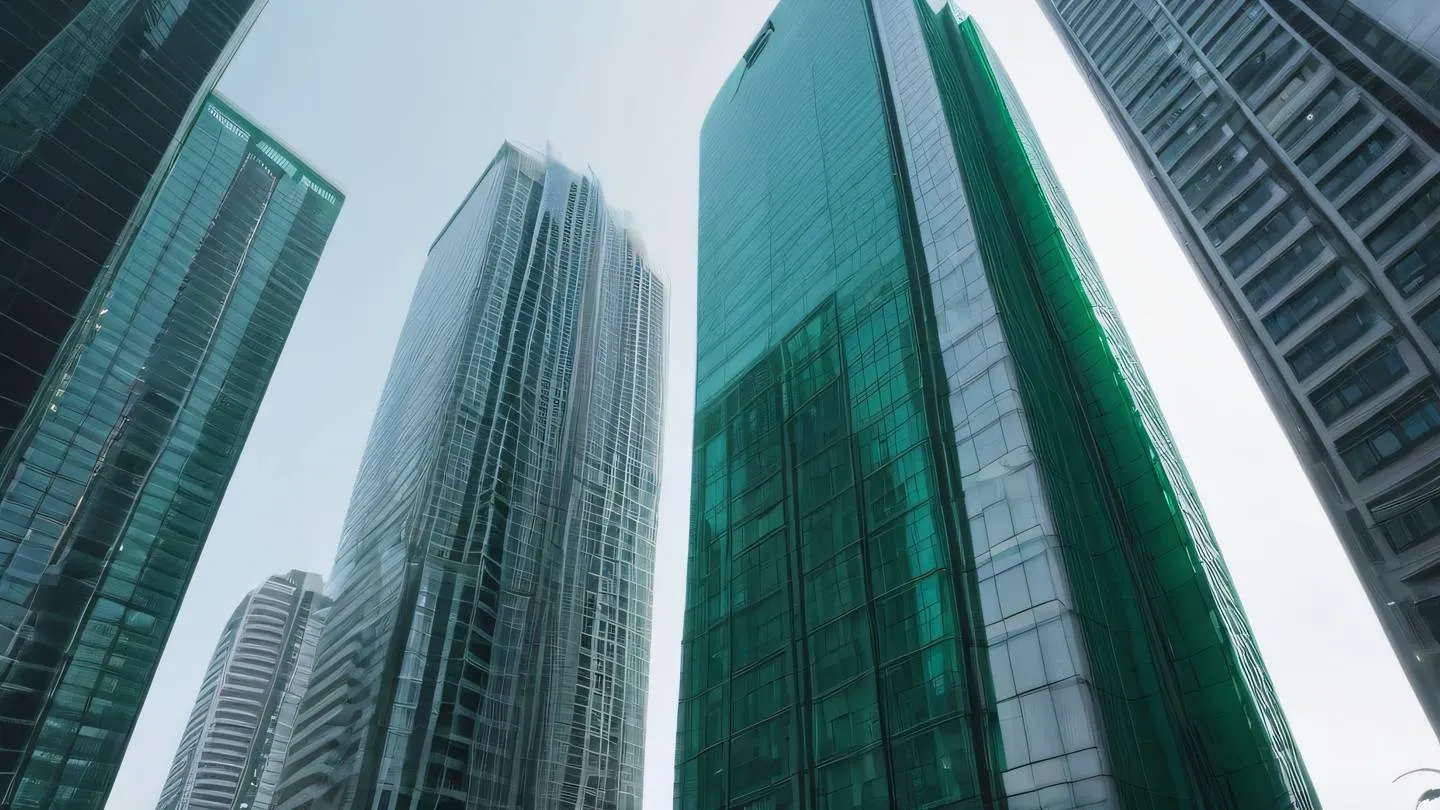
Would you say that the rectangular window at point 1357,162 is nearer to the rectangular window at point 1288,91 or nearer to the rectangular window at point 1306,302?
the rectangular window at point 1306,302

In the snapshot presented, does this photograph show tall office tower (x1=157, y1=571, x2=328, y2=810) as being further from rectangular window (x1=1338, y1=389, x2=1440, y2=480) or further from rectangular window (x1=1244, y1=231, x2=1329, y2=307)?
rectangular window (x1=1338, y1=389, x2=1440, y2=480)

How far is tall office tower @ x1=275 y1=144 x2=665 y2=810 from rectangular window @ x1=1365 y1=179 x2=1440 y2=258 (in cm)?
5025

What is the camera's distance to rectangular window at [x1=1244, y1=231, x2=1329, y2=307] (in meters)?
38.0

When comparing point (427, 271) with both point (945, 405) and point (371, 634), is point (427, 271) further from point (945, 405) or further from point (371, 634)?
point (945, 405)

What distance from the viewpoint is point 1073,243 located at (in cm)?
4806

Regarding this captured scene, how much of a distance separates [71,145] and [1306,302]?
2007 inches

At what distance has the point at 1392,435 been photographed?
33.0m

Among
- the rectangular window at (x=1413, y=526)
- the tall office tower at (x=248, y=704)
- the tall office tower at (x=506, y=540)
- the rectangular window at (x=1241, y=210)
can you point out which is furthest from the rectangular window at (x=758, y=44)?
the tall office tower at (x=248, y=704)

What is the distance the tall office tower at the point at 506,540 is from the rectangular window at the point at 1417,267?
1969 inches

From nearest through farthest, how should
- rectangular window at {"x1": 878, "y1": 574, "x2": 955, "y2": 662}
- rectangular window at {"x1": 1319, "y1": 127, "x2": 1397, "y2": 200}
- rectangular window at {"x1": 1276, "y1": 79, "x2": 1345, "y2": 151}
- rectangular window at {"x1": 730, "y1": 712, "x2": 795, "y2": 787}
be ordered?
rectangular window at {"x1": 878, "y1": 574, "x2": 955, "y2": 662} → rectangular window at {"x1": 730, "y1": 712, "x2": 795, "y2": 787} → rectangular window at {"x1": 1319, "y1": 127, "x2": 1397, "y2": 200} → rectangular window at {"x1": 1276, "y1": 79, "x2": 1345, "y2": 151}

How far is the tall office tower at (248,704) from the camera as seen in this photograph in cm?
10188

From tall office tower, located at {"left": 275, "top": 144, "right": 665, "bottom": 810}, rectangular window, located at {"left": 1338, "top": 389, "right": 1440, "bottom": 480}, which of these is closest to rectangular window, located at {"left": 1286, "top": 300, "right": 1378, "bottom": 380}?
rectangular window, located at {"left": 1338, "top": 389, "right": 1440, "bottom": 480}

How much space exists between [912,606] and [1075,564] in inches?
223

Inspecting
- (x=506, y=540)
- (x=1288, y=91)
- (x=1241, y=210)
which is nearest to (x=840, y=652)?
(x=1241, y=210)
